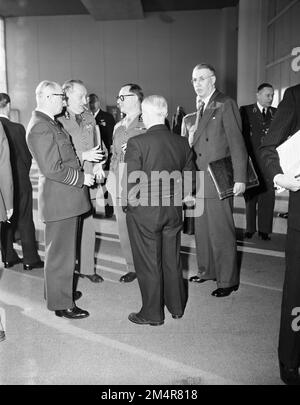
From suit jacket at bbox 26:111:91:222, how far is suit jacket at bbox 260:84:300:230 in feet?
4.02

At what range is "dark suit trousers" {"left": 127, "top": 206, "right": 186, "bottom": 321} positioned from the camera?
256 centimetres

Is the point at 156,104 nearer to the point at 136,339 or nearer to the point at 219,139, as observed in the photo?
the point at 219,139

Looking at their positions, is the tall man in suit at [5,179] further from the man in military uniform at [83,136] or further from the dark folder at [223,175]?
the dark folder at [223,175]

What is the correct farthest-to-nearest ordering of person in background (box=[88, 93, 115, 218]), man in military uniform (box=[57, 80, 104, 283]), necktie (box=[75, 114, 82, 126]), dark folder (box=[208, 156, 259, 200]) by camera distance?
person in background (box=[88, 93, 115, 218]) → necktie (box=[75, 114, 82, 126]) → man in military uniform (box=[57, 80, 104, 283]) → dark folder (box=[208, 156, 259, 200])

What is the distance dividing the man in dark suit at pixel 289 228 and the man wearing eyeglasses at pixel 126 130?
1651mm

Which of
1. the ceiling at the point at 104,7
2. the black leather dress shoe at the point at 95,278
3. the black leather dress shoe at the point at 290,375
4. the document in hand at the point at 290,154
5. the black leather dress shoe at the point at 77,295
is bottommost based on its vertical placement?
the black leather dress shoe at the point at 77,295

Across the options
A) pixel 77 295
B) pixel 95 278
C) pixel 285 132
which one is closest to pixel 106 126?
pixel 95 278

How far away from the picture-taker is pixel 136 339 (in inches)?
97.4

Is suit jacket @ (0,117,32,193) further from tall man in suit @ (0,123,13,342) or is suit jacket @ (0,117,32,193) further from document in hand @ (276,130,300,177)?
document in hand @ (276,130,300,177)

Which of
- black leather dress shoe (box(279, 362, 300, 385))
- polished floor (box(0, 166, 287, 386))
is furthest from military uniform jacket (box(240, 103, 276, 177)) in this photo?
black leather dress shoe (box(279, 362, 300, 385))

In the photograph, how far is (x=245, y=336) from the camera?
2496 mm

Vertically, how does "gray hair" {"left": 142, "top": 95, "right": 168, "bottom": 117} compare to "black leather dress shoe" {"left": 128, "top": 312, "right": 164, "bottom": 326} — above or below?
above

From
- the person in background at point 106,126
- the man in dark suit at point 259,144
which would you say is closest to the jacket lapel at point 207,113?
the man in dark suit at point 259,144

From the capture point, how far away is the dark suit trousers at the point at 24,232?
389 centimetres
